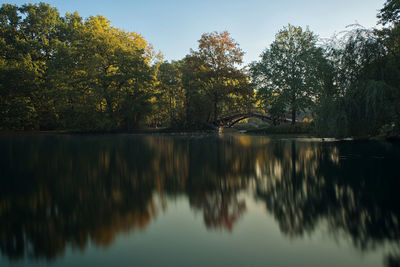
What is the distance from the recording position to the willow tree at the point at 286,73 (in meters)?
39.3

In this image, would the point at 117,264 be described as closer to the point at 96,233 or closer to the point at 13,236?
the point at 96,233

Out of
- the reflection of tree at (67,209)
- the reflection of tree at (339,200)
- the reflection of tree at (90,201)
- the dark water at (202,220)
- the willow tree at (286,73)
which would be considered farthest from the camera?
the willow tree at (286,73)

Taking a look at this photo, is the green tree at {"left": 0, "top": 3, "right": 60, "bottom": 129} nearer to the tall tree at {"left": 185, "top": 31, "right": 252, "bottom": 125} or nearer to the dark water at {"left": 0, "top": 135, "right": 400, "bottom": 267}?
the tall tree at {"left": 185, "top": 31, "right": 252, "bottom": 125}

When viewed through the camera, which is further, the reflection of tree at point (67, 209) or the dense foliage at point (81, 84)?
the dense foliage at point (81, 84)

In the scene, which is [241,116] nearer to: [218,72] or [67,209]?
[218,72]

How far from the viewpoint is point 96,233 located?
152 inches

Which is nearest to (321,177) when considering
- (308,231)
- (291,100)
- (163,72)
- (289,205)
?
(289,205)

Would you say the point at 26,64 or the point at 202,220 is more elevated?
the point at 26,64

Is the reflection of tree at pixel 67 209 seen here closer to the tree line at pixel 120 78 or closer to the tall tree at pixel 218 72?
the tree line at pixel 120 78

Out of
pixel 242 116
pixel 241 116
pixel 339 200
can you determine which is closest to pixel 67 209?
pixel 339 200

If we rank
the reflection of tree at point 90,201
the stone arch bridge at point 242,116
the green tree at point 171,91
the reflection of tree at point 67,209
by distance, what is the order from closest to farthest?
the reflection of tree at point 67,209 → the reflection of tree at point 90,201 → the green tree at point 171,91 → the stone arch bridge at point 242,116

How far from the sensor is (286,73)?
41.0 m

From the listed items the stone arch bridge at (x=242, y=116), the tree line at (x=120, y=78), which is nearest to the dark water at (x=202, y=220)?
the tree line at (x=120, y=78)

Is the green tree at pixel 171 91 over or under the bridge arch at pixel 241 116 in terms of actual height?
over
